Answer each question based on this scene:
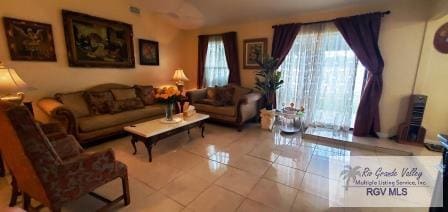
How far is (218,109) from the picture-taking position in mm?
4129

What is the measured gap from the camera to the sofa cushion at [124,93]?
3.82m

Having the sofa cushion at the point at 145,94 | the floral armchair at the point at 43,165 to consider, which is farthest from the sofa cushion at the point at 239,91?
the floral armchair at the point at 43,165

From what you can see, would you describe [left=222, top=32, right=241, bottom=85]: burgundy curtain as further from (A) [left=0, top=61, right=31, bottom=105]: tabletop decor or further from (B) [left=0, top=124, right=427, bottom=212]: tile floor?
(A) [left=0, top=61, right=31, bottom=105]: tabletop decor

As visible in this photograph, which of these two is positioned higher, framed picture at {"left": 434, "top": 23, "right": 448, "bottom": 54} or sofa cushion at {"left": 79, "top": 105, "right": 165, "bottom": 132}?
framed picture at {"left": 434, "top": 23, "right": 448, "bottom": 54}

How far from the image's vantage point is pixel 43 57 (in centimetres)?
316

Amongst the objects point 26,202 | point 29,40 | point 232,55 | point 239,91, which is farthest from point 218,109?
point 29,40

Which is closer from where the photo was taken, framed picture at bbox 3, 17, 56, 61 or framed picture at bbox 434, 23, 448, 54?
framed picture at bbox 434, 23, 448, 54

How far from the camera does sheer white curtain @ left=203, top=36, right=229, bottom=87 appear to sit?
5023mm

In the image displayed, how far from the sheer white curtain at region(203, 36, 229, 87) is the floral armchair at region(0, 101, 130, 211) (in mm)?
3748

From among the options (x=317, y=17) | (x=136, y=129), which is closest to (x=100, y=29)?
(x=136, y=129)

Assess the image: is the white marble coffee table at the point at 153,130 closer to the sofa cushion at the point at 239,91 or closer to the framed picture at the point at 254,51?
the sofa cushion at the point at 239,91

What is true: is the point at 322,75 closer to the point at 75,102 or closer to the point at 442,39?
the point at 442,39

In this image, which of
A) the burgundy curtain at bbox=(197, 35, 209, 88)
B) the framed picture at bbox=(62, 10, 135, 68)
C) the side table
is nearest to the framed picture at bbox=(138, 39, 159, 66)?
the framed picture at bbox=(62, 10, 135, 68)

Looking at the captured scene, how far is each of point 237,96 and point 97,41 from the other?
3039 mm
